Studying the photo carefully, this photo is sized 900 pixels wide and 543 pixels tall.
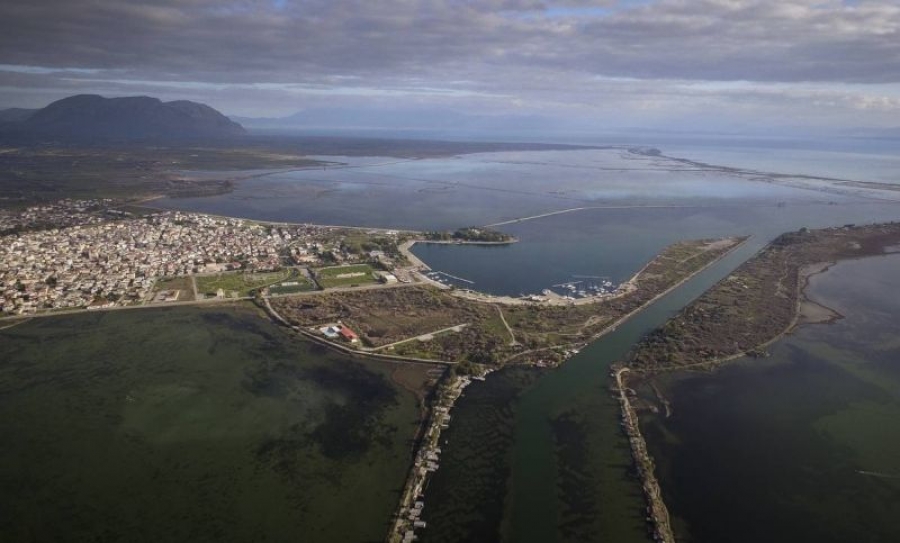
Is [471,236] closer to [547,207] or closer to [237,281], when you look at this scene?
[237,281]

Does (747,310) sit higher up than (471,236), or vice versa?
(471,236)

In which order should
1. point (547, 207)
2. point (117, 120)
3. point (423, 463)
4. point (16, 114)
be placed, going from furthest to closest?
point (16, 114), point (117, 120), point (547, 207), point (423, 463)

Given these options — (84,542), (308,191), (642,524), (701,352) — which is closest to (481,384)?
(642,524)

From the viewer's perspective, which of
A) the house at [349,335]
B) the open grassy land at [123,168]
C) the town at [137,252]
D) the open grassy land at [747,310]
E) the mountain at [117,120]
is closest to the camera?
the open grassy land at [747,310]

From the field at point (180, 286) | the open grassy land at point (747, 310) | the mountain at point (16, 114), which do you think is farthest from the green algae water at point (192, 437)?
the mountain at point (16, 114)

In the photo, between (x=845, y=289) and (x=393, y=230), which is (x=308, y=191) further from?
(x=845, y=289)

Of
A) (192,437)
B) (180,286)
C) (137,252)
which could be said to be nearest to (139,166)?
(137,252)

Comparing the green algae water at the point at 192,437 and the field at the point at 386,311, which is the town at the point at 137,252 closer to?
the field at the point at 386,311
